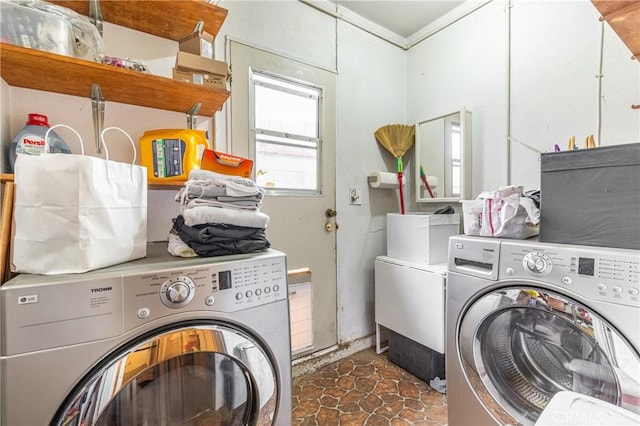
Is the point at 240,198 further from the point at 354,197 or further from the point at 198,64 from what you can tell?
the point at 354,197

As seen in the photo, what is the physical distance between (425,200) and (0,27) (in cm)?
229

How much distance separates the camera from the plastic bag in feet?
3.77

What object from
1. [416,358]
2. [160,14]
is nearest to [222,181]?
[160,14]

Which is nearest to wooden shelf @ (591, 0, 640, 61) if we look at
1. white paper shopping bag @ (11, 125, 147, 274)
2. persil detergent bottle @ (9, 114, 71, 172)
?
white paper shopping bag @ (11, 125, 147, 274)

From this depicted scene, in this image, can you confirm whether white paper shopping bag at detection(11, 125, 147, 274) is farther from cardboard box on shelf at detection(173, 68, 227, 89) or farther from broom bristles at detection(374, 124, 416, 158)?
broom bristles at detection(374, 124, 416, 158)

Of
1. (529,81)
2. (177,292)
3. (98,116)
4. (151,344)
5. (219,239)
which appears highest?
(529,81)

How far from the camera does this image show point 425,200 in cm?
219

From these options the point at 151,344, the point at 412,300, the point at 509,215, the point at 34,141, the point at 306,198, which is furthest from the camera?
the point at 306,198

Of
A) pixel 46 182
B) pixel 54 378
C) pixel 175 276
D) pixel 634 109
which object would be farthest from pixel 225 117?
pixel 634 109

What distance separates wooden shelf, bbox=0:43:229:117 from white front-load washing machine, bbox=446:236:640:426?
133 cm

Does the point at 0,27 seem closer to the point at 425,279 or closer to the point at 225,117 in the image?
the point at 225,117

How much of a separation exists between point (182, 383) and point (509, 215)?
4.30ft

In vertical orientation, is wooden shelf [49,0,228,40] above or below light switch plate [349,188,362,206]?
above

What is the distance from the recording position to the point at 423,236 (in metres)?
1.81
